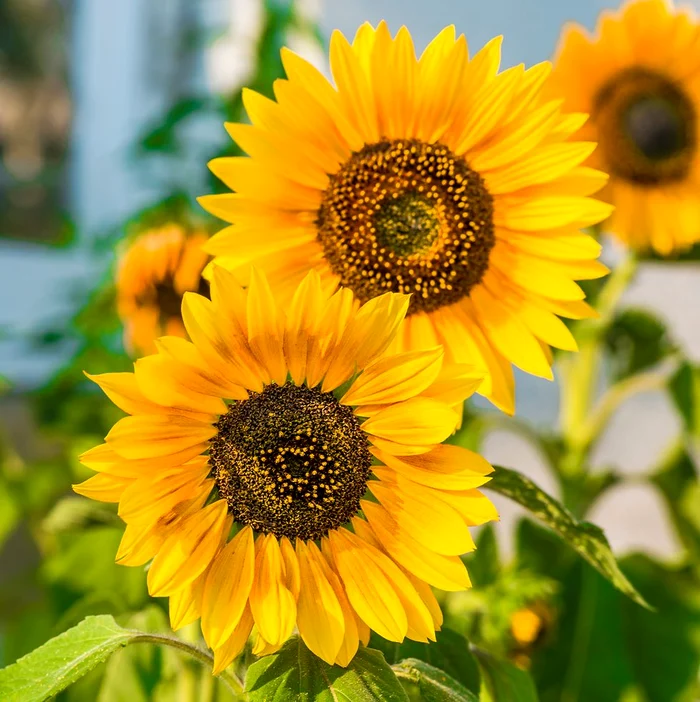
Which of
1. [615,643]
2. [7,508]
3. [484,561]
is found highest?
[484,561]

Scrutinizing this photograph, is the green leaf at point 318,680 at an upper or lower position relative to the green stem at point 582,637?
upper

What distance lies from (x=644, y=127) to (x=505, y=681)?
17.2 inches

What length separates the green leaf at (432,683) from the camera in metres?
0.26

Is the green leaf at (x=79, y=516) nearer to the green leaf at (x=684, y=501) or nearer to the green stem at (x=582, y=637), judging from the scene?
the green stem at (x=582, y=637)

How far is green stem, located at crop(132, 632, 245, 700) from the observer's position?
271 mm

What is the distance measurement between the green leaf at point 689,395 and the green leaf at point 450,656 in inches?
15.3

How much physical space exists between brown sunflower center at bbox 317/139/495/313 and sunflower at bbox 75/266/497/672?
0.18 ft

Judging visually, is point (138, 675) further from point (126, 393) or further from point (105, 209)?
point (105, 209)

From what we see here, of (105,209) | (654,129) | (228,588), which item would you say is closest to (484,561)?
(228,588)

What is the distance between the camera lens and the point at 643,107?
0.60m

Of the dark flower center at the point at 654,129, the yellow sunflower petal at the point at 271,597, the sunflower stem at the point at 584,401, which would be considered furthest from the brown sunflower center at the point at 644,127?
the yellow sunflower petal at the point at 271,597

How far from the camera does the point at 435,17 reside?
1121 millimetres

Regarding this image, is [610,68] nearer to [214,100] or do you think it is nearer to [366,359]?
[366,359]

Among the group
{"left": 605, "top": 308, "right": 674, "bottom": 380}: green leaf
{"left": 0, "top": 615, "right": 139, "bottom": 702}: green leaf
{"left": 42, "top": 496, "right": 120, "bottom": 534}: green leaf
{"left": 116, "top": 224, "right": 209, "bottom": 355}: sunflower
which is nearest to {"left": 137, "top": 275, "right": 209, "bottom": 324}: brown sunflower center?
{"left": 116, "top": 224, "right": 209, "bottom": 355}: sunflower
